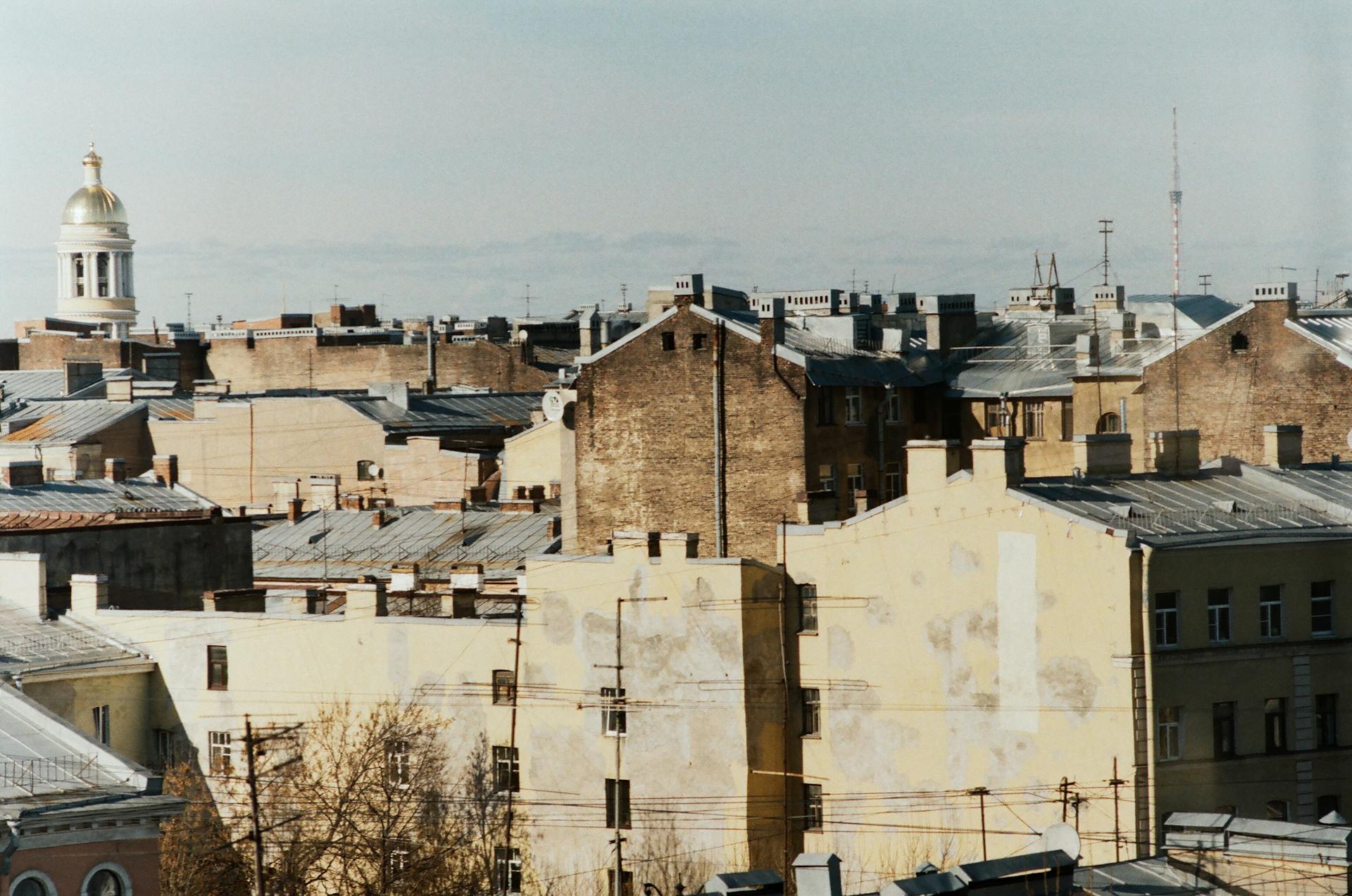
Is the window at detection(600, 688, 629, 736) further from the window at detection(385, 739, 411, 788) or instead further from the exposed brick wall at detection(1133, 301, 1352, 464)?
the exposed brick wall at detection(1133, 301, 1352, 464)

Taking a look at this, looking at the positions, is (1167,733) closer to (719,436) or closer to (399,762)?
(399,762)

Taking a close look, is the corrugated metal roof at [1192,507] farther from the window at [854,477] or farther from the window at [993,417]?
the window at [993,417]

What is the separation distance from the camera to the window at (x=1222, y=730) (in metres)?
39.7

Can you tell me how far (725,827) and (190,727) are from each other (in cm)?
1022

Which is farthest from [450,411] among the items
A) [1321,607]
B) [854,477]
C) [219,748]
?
[1321,607]

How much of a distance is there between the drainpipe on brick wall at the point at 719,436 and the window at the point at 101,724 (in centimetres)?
1509

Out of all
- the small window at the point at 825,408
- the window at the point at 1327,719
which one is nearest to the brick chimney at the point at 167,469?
the small window at the point at 825,408

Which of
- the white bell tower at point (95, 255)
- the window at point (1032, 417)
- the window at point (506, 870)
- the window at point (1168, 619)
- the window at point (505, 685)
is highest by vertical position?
the white bell tower at point (95, 255)

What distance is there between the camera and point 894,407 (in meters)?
59.5

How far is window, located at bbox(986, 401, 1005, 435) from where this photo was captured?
6022 centimetres

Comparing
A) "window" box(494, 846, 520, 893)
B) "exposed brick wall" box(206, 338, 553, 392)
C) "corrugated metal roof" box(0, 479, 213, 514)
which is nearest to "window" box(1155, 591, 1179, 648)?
"window" box(494, 846, 520, 893)

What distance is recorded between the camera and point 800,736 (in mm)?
43125

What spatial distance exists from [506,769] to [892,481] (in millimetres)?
16718

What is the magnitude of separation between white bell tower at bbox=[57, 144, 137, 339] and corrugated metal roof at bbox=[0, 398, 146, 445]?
48.4 meters
